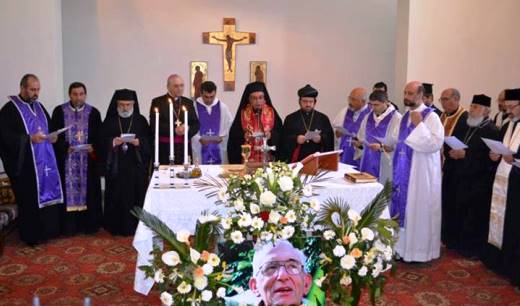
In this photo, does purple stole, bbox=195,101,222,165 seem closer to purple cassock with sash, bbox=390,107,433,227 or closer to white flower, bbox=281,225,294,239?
purple cassock with sash, bbox=390,107,433,227

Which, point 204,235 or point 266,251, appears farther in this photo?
point 204,235

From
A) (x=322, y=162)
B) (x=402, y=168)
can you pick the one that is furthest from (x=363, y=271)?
(x=402, y=168)

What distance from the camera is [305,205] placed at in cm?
285

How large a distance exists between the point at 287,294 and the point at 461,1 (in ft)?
25.6

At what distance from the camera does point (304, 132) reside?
7.88 meters

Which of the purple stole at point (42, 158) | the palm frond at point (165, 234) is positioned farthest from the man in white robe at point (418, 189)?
the purple stole at point (42, 158)

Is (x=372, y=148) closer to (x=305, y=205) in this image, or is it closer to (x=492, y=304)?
(x=492, y=304)

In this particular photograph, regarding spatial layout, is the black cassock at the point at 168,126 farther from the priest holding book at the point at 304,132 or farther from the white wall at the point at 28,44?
the white wall at the point at 28,44

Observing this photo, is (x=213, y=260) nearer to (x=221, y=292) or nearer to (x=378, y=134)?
(x=221, y=292)

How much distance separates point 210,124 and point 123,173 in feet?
5.23

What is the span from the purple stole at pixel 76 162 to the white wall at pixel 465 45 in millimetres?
A: 5181

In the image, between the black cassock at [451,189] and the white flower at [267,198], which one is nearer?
Result: the white flower at [267,198]

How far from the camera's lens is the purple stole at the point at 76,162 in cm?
747

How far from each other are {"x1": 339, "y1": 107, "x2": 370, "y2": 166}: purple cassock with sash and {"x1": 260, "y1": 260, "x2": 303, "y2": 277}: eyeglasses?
209 inches
